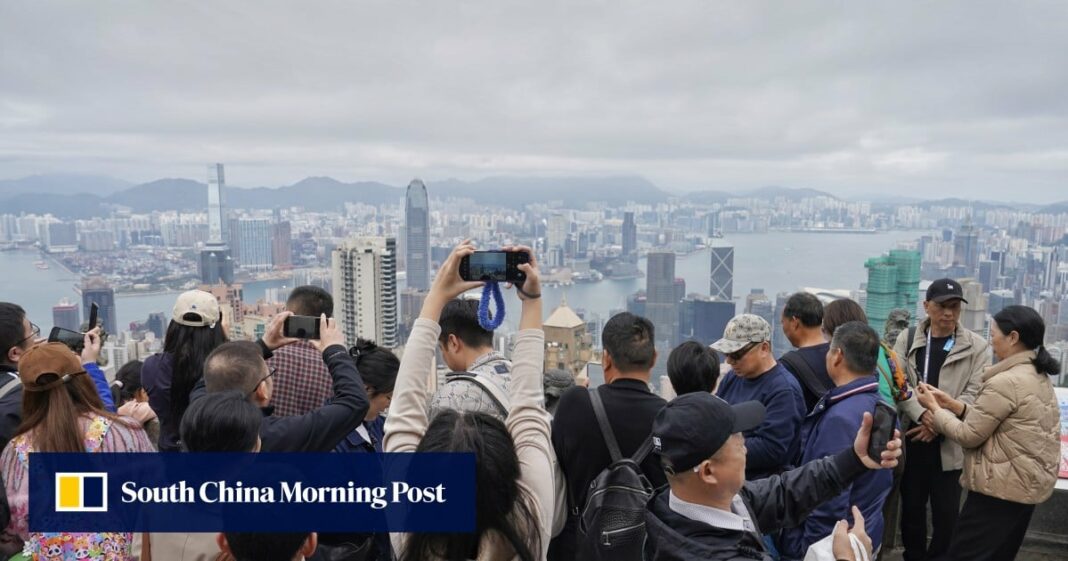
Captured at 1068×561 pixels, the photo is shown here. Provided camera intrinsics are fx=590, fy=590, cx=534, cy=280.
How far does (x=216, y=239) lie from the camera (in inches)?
1336

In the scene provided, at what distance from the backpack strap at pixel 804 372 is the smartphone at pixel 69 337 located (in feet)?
11.3

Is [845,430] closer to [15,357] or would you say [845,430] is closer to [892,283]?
[15,357]

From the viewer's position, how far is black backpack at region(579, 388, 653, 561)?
1438 millimetres

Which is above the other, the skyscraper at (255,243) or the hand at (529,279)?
the hand at (529,279)

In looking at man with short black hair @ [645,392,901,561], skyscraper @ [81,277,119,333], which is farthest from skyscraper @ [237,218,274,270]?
man with short black hair @ [645,392,901,561]

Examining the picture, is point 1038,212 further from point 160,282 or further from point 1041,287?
point 160,282

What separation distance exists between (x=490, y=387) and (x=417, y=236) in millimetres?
26511

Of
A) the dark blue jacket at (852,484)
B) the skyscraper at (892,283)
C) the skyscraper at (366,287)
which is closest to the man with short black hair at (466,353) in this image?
the dark blue jacket at (852,484)

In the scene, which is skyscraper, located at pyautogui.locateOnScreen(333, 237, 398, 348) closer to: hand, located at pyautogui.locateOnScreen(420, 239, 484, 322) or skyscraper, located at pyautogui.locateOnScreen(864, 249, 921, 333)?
skyscraper, located at pyautogui.locateOnScreen(864, 249, 921, 333)

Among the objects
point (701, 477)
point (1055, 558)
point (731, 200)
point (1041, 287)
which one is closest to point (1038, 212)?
point (1041, 287)

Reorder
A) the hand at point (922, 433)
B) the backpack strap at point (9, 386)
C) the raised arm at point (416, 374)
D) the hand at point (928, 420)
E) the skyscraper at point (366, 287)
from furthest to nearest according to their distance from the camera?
1. the skyscraper at point (366, 287)
2. the hand at point (922, 433)
3. the hand at point (928, 420)
4. the backpack strap at point (9, 386)
5. the raised arm at point (416, 374)

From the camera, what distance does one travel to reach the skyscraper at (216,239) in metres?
23.9

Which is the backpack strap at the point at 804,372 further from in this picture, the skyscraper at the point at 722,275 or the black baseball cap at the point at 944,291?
the skyscraper at the point at 722,275

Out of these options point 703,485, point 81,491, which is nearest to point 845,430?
point 703,485
